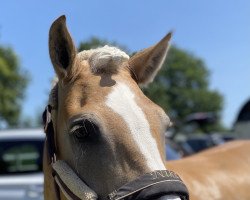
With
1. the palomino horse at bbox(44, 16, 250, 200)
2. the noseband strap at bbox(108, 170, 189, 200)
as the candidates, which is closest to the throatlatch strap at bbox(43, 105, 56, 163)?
the palomino horse at bbox(44, 16, 250, 200)

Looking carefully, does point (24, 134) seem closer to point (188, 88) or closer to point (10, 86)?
point (10, 86)

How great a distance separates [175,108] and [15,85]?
109 feet

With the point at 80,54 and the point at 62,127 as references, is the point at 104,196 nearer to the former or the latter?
the point at 62,127

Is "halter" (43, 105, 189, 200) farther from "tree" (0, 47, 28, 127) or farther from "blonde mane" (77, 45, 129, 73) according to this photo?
"tree" (0, 47, 28, 127)

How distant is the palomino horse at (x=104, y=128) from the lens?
271cm

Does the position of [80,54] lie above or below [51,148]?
above

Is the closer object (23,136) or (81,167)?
(81,167)

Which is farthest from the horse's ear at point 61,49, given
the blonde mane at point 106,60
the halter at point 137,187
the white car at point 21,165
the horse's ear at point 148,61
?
the white car at point 21,165

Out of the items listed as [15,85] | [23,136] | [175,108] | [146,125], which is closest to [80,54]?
[146,125]

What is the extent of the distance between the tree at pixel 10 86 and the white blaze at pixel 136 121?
4447 centimetres

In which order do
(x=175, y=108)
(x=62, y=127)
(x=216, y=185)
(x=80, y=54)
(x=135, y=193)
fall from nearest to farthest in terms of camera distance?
(x=135, y=193) < (x=62, y=127) < (x=80, y=54) < (x=216, y=185) < (x=175, y=108)

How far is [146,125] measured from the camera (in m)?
2.84

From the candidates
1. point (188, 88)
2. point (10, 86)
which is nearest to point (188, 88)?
point (188, 88)

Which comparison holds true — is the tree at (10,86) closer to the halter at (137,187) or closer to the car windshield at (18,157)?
the car windshield at (18,157)
